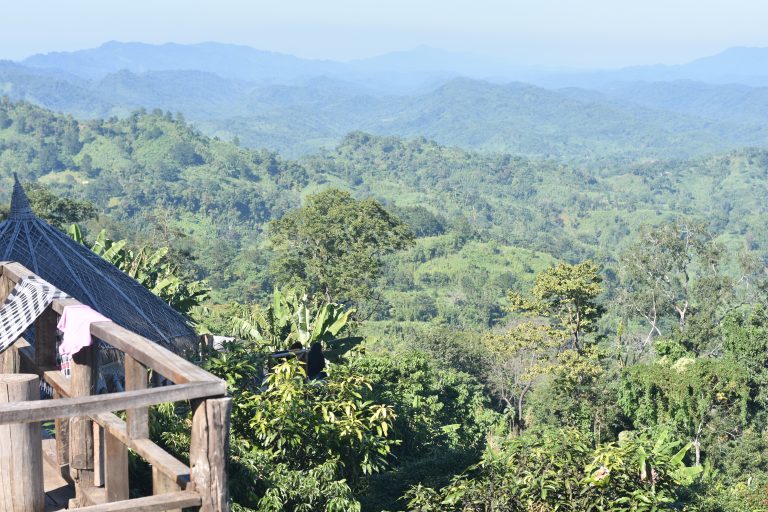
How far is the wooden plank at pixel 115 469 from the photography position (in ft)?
9.36

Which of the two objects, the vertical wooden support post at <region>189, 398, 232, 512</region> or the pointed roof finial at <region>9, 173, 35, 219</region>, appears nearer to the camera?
the vertical wooden support post at <region>189, 398, 232, 512</region>

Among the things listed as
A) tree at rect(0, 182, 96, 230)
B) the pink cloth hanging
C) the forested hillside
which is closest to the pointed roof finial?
the forested hillside

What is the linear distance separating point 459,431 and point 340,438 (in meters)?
6.14

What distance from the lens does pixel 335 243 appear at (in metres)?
20.9

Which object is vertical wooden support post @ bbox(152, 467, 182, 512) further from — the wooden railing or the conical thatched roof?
the conical thatched roof

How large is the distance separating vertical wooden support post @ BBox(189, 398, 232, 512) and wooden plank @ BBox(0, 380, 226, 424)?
0.05 m

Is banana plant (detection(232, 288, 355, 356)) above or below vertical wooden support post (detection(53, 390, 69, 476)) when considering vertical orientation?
below

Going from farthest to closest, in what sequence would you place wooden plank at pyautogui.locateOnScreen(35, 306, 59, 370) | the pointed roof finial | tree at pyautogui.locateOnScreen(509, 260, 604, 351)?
1. tree at pyautogui.locateOnScreen(509, 260, 604, 351)
2. the pointed roof finial
3. wooden plank at pyautogui.locateOnScreen(35, 306, 59, 370)

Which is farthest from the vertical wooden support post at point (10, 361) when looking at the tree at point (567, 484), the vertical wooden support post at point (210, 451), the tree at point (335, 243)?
the tree at point (335, 243)

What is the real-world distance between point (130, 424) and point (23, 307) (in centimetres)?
85

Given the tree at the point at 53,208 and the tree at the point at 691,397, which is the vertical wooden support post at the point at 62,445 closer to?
the tree at the point at 691,397

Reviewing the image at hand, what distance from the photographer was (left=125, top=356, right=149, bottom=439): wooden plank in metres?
2.56

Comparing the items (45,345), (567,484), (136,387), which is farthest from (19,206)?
(136,387)

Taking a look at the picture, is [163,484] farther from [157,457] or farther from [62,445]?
[62,445]
